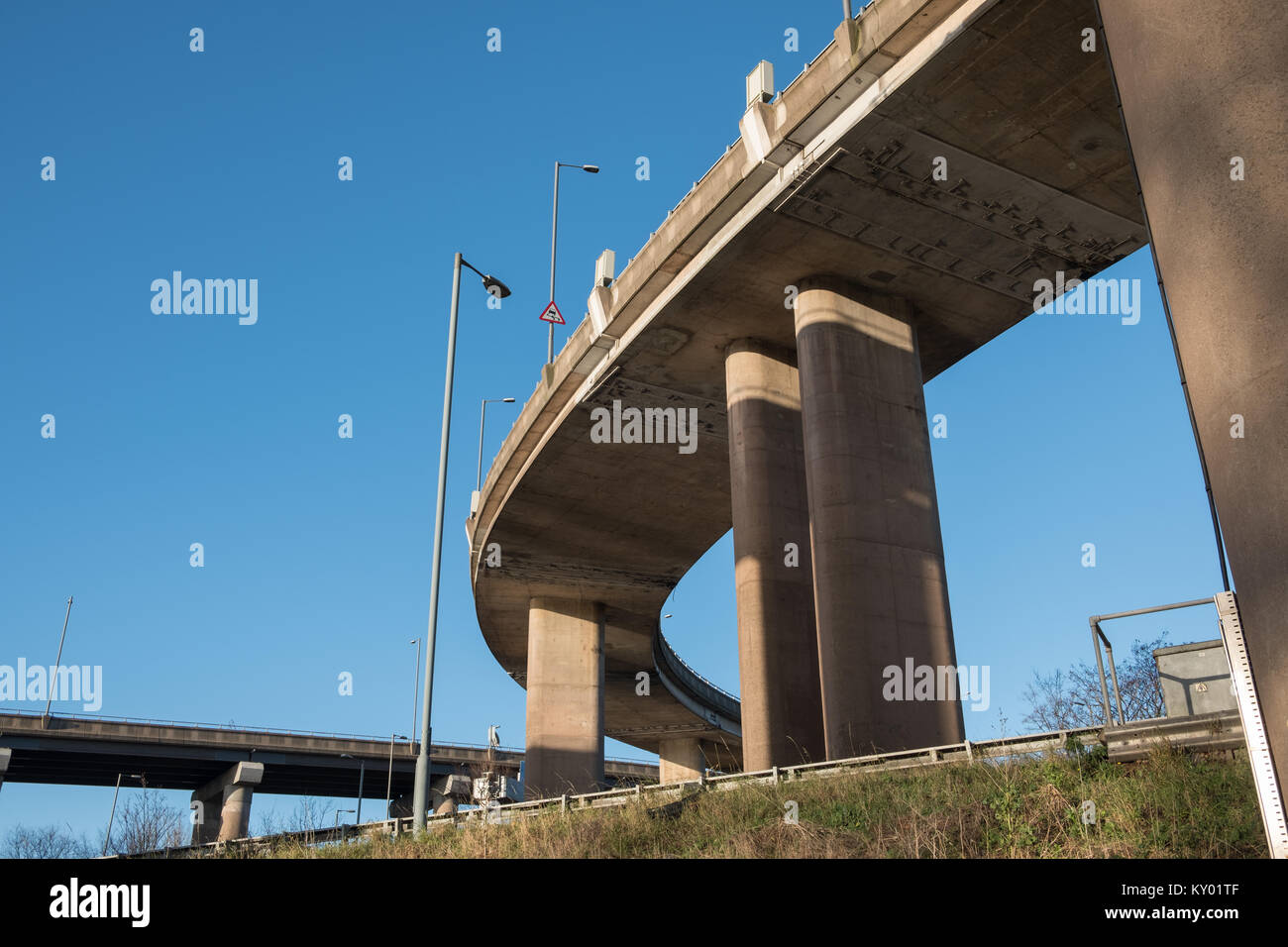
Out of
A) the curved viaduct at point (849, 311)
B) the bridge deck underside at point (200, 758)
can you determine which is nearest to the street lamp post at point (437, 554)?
the curved viaduct at point (849, 311)

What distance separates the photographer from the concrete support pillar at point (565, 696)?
45.4 meters

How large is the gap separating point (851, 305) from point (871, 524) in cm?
621

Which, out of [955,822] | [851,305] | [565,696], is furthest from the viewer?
[565,696]

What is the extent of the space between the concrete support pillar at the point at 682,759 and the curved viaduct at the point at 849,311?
41.1 m

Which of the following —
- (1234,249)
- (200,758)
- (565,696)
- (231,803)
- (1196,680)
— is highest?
(565,696)

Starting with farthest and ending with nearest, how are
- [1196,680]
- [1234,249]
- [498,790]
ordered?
[498,790] → [1196,680] → [1234,249]

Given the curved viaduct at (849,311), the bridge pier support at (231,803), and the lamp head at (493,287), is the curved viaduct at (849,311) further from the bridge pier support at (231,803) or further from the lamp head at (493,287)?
the bridge pier support at (231,803)

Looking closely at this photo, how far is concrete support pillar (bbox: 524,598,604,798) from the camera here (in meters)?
45.4

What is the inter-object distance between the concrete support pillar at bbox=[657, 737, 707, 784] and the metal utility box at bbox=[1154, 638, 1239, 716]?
2465 inches

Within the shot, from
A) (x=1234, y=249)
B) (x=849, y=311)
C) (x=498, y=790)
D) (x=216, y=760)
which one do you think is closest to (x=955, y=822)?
(x=1234, y=249)

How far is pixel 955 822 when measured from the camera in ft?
36.8

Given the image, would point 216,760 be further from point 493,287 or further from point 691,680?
point 493,287

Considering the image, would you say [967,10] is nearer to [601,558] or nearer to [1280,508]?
[1280,508]

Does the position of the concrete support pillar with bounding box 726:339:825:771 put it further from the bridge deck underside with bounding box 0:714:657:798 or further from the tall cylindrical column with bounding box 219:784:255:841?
the tall cylindrical column with bounding box 219:784:255:841
